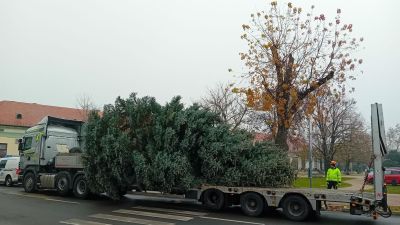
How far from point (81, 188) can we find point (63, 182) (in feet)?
A: 3.91

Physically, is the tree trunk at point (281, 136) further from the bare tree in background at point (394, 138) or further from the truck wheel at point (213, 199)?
the bare tree in background at point (394, 138)

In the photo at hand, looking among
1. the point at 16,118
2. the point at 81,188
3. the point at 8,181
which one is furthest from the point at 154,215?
the point at 16,118

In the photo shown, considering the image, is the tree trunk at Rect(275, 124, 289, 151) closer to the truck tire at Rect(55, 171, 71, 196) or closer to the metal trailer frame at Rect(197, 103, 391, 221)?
the metal trailer frame at Rect(197, 103, 391, 221)

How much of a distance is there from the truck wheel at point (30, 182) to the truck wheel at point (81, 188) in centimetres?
304

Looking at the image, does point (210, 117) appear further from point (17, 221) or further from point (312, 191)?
point (17, 221)

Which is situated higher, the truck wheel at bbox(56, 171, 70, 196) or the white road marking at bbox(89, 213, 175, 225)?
the truck wheel at bbox(56, 171, 70, 196)

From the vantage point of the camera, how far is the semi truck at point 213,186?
12.3 m

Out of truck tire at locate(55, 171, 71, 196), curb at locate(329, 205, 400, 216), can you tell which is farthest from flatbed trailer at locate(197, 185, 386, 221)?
truck tire at locate(55, 171, 71, 196)

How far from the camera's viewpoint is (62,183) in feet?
64.8

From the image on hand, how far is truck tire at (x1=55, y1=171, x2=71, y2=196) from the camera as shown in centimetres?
1952

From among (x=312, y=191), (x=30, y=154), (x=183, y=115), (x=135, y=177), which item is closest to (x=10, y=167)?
(x=30, y=154)

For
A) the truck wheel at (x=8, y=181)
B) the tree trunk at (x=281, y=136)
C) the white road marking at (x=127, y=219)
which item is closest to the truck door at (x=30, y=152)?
the truck wheel at (x=8, y=181)

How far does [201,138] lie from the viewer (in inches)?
610

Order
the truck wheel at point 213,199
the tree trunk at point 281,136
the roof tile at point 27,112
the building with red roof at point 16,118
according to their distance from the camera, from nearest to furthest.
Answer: the truck wheel at point 213,199, the tree trunk at point 281,136, the building with red roof at point 16,118, the roof tile at point 27,112
